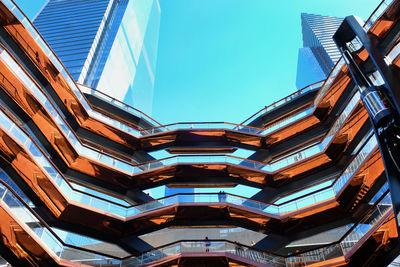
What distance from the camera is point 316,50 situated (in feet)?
369

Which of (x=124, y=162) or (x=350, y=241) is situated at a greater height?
(x=124, y=162)

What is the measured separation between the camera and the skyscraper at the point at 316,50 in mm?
99688

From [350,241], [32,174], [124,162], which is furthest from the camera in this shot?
[124,162]

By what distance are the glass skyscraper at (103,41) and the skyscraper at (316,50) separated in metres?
54.5

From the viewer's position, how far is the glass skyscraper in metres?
56.7

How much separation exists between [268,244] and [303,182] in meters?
5.06

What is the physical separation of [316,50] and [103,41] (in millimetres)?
77410

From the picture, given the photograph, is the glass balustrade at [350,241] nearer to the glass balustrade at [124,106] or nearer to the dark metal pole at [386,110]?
the dark metal pole at [386,110]

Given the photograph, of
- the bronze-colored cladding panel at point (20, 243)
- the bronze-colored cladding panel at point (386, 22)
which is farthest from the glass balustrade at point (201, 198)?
the bronze-colored cladding panel at point (386, 22)

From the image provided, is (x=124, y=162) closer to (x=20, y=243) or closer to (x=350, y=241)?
(x=20, y=243)

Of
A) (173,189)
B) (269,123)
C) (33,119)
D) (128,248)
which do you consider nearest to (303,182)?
(269,123)

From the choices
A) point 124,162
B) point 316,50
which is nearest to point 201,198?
point 124,162

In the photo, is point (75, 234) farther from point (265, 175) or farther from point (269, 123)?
point (269, 123)

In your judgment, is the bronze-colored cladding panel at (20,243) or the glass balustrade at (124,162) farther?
the glass balustrade at (124,162)
